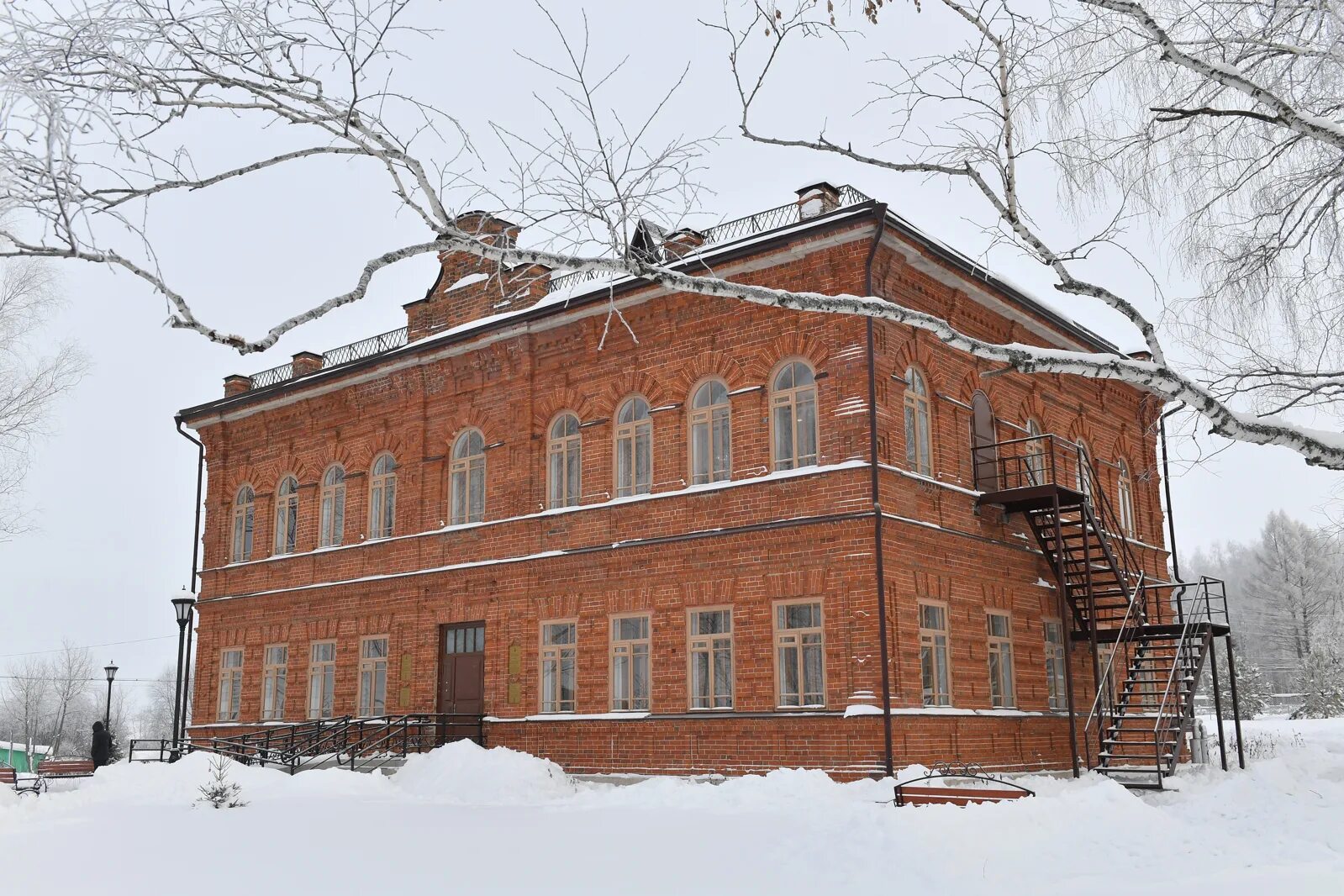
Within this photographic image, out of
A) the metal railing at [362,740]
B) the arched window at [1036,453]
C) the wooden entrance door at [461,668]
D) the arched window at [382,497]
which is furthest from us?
the arched window at [382,497]

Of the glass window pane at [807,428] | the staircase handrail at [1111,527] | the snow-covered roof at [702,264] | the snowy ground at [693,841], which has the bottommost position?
the snowy ground at [693,841]

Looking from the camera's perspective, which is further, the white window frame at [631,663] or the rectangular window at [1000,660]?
the white window frame at [631,663]

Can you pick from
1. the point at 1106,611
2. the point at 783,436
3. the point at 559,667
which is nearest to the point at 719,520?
the point at 783,436

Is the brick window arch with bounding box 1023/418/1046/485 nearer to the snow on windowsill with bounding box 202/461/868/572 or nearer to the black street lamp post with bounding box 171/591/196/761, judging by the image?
the snow on windowsill with bounding box 202/461/868/572

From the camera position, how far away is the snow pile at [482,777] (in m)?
16.1

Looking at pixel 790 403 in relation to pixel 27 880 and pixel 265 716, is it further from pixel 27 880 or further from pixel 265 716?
pixel 265 716

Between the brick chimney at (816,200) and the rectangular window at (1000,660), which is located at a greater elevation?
the brick chimney at (816,200)

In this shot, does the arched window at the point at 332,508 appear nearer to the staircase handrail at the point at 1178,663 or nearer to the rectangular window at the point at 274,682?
the rectangular window at the point at 274,682

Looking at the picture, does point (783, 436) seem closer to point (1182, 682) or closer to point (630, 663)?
point (630, 663)

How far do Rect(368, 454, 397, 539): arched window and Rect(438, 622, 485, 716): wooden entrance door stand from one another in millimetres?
2856

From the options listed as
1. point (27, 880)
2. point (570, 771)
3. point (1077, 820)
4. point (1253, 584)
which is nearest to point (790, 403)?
point (570, 771)

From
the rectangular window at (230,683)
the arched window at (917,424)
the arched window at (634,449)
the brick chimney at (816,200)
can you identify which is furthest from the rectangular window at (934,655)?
the rectangular window at (230,683)

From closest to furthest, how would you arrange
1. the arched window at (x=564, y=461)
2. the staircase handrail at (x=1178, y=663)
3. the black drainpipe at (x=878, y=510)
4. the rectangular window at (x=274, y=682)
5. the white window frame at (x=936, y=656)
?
the staircase handrail at (x=1178, y=663), the black drainpipe at (x=878, y=510), the white window frame at (x=936, y=656), the arched window at (x=564, y=461), the rectangular window at (x=274, y=682)

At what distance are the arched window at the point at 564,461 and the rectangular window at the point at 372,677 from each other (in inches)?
196
